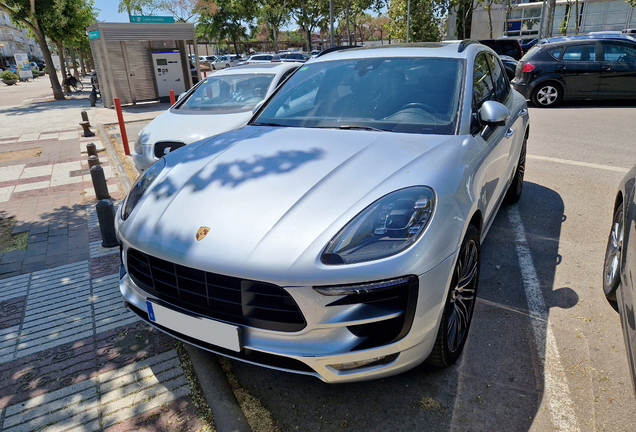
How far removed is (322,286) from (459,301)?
1.00 metres

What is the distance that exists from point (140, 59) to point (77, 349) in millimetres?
16830

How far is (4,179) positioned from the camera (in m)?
7.29

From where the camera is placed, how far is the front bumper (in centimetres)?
194

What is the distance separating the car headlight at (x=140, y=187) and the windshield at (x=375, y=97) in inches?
34.3

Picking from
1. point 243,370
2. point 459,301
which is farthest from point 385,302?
point 243,370

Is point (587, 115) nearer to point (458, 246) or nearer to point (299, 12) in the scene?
point (458, 246)

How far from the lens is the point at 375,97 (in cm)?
322

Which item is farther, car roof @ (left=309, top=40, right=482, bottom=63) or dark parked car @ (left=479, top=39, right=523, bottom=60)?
dark parked car @ (left=479, top=39, right=523, bottom=60)

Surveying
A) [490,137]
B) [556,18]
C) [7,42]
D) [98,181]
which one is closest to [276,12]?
[556,18]

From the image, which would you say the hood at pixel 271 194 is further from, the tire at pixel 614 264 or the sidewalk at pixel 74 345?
the tire at pixel 614 264

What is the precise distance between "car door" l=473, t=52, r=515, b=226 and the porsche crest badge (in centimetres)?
165

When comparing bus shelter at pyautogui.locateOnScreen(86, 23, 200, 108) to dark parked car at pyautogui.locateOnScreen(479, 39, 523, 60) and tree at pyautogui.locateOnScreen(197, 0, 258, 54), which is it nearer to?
dark parked car at pyautogui.locateOnScreen(479, 39, 523, 60)

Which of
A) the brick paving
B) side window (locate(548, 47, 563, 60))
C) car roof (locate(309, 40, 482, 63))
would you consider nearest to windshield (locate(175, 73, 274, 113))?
the brick paving

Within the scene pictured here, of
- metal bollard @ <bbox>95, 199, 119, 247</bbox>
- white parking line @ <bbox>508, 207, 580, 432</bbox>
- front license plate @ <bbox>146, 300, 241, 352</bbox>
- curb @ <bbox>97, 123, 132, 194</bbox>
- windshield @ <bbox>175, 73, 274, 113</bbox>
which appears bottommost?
white parking line @ <bbox>508, 207, 580, 432</bbox>
